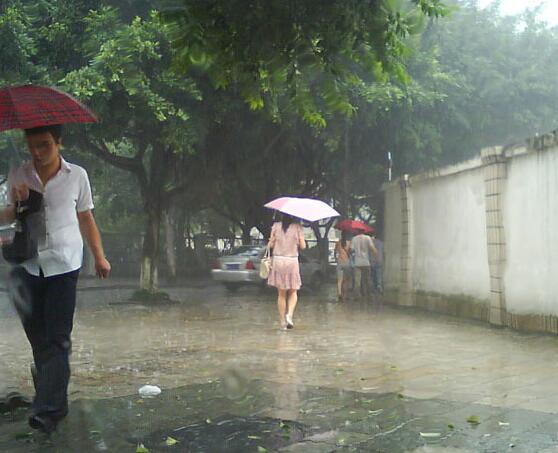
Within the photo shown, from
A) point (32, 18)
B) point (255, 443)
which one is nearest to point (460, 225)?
point (32, 18)

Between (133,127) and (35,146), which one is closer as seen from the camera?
(35,146)

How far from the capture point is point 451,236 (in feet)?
44.0

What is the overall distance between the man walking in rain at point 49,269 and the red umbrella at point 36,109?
0.08 metres

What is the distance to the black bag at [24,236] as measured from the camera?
455cm

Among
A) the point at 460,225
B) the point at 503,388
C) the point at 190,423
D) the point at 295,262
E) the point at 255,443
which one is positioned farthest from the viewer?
the point at 460,225

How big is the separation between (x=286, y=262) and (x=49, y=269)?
692cm

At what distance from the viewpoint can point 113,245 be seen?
113 ft

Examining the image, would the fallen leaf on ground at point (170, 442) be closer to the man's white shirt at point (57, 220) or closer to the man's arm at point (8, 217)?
the man's white shirt at point (57, 220)

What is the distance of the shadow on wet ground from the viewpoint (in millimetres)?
4477

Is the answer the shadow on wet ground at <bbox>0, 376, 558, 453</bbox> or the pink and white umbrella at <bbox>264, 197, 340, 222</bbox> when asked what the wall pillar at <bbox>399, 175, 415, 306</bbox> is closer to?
the pink and white umbrella at <bbox>264, 197, 340, 222</bbox>

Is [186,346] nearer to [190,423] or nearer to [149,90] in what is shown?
[190,423]

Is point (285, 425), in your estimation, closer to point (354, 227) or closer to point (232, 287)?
point (354, 227)

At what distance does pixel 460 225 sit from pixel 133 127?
23.7ft

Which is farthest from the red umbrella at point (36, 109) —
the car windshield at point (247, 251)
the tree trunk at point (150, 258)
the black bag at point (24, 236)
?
the car windshield at point (247, 251)
